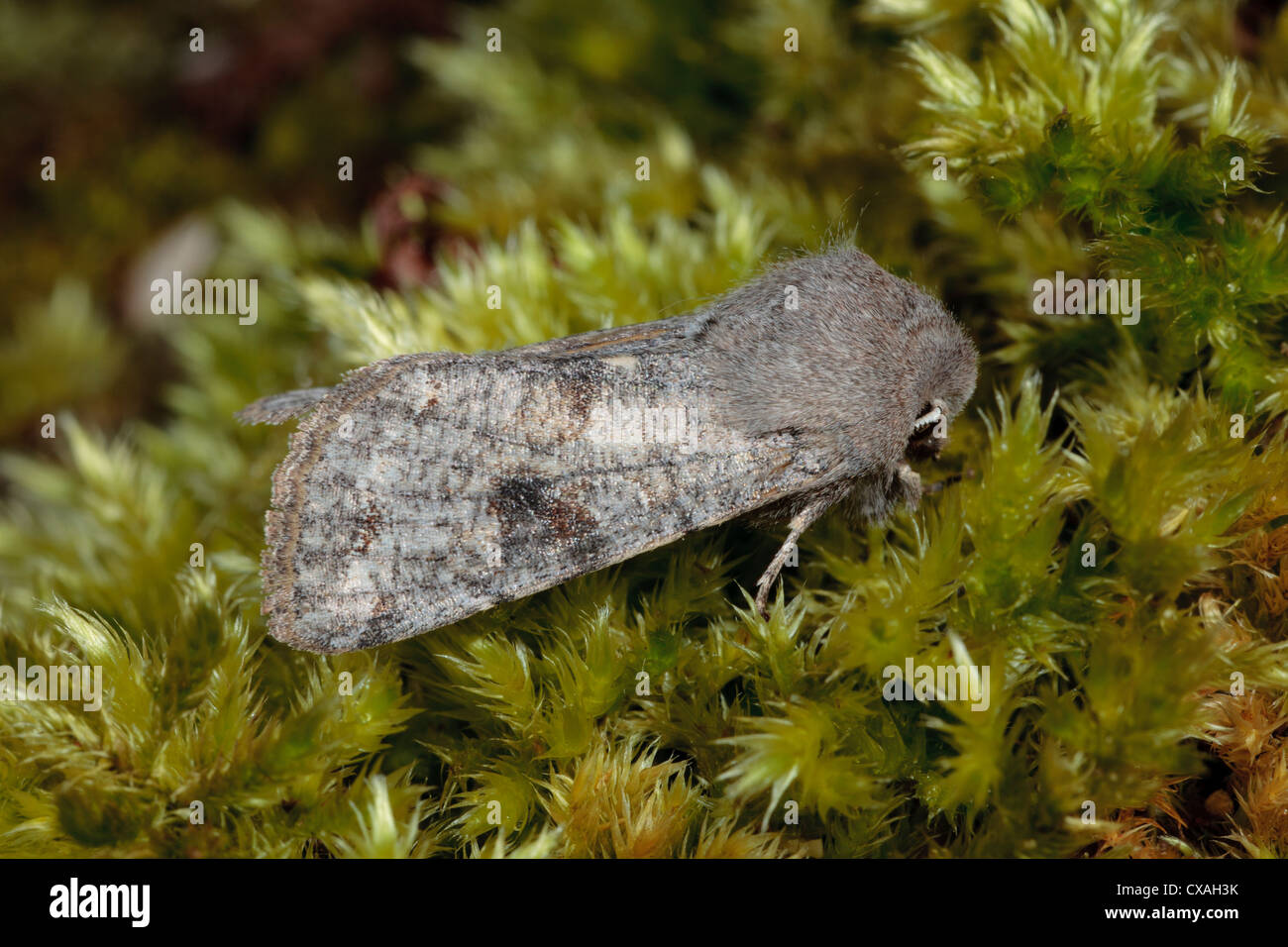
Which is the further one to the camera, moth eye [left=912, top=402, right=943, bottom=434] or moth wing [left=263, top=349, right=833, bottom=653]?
moth eye [left=912, top=402, right=943, bottom=434]

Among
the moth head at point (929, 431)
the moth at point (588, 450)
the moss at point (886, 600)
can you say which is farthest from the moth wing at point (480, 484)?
the moth head at point (929, 431)

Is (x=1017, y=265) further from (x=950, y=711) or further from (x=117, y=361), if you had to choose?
(x=117, y=361)

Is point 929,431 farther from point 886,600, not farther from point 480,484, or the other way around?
point 480,484

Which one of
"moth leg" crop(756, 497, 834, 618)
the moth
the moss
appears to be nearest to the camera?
the moss

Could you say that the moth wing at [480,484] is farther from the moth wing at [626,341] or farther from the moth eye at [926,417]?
the moth eye at [926,417]

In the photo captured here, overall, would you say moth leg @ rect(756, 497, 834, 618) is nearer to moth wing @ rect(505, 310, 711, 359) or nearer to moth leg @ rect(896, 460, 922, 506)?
moth leg @ rect(896, 460, 922, 506)

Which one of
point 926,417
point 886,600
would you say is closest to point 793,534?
point 886,600

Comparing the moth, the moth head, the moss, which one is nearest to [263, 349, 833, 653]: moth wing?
the moth

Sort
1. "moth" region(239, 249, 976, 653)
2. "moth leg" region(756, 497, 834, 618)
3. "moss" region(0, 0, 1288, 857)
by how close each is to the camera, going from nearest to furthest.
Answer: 1. "moss" region(0, 0, 1288, 857)
2. "moth" region(239, 249, 976, 653)
3. "moth leg" region(756, 497, 834, 618)

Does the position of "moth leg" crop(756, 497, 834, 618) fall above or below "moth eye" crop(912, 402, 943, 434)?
below
